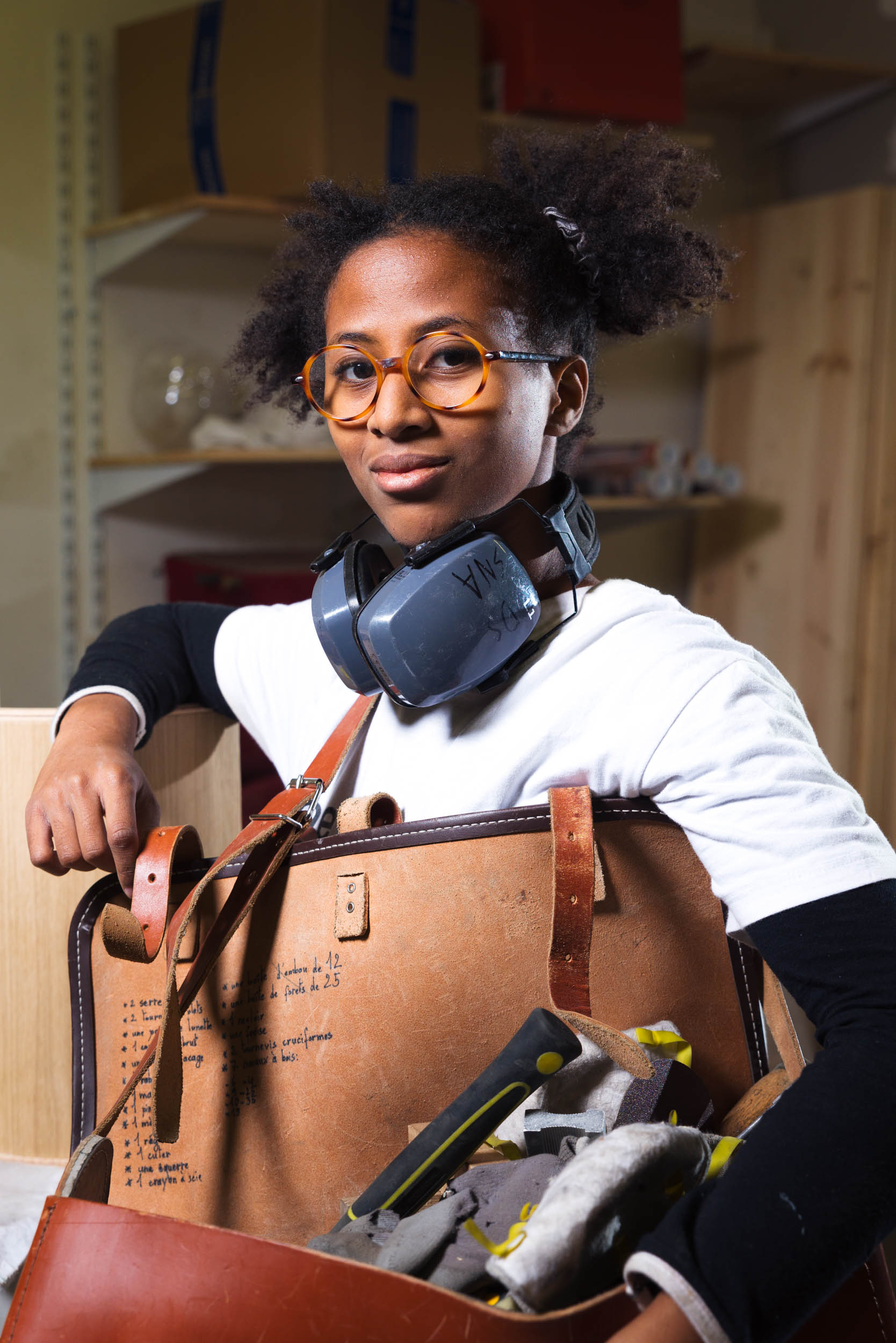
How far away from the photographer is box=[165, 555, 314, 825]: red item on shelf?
2.09 m

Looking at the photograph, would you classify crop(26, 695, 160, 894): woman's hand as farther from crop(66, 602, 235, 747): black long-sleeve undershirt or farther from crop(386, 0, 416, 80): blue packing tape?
crop(386, 0, 416, 80): blue packing tape

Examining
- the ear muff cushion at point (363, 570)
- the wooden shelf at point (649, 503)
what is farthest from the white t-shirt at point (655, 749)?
the wooden shelf at point (649, 503)

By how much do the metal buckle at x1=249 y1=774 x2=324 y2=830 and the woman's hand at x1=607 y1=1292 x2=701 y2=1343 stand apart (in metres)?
0.40

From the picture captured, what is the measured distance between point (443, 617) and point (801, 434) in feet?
7.42

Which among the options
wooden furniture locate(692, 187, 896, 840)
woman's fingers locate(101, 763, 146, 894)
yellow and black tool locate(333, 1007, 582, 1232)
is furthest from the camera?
wooden furniture locate(692, 187, 896, 840)

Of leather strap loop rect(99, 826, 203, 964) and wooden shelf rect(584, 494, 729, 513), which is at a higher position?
wooden shelf rect(584, 494, 729, 513)

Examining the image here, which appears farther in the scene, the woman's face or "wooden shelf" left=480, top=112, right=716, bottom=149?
"wooden shelf" left=480, top=112, right=716, bottom=149

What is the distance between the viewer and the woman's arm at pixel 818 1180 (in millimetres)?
561

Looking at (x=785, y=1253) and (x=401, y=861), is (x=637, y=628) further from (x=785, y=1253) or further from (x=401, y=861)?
(x=785, y=1253)

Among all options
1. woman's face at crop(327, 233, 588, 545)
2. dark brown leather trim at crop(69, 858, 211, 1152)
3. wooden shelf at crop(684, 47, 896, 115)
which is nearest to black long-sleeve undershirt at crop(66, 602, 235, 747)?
dark brown leather trim at crop(69, 858, 211, 1152)

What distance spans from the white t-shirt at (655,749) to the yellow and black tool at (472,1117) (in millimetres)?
150

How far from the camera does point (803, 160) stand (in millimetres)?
2992

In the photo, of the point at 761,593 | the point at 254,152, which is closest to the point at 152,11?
the point at 254,152

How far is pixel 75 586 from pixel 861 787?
1.96 m
